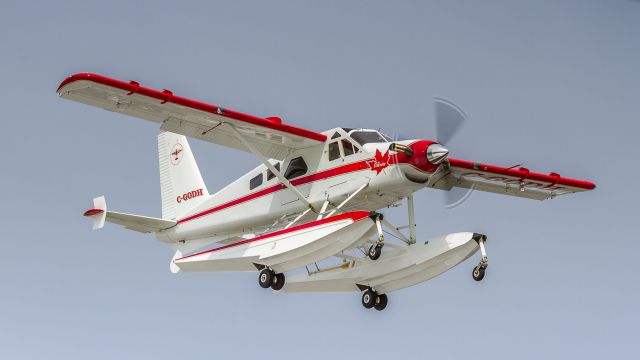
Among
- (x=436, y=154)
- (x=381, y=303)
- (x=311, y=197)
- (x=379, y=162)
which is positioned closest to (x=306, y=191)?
(x=311, y=197)

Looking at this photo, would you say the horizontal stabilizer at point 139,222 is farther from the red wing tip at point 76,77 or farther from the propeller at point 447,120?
the propeller at point 447,120

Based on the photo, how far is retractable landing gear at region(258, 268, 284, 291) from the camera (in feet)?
86.7

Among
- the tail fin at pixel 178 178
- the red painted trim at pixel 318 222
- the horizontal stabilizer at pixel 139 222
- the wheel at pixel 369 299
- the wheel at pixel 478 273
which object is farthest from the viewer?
the tail fin at pixel 178 178

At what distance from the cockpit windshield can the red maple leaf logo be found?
→ 0.61m

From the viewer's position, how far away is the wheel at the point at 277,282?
26.5m

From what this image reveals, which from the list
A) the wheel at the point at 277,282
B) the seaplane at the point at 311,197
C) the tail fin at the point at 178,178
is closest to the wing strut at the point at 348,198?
the seaplane at the point at 311,197

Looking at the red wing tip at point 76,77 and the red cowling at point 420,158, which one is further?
the red cowling at point 420,158

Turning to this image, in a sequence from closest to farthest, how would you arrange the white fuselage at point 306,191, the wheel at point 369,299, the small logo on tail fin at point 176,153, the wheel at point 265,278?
the white fuselage at point 306,191, the wheel at point 265,278, the wheel at point 369,299, the small logo on tail fin at point 176,153

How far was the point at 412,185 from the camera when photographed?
25.8 metres

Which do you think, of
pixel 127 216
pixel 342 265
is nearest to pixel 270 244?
pixel 342 265

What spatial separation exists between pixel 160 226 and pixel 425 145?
9265 millimetres

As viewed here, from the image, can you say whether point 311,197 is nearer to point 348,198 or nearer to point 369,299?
point 348,198

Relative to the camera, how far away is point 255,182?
28.8m

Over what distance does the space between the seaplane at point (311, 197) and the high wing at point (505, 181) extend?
3 cm
